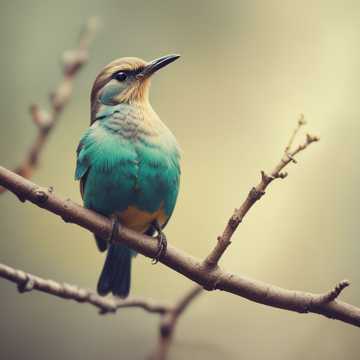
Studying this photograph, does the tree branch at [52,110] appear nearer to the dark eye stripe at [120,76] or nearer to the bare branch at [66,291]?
the dark eye stripe at [120,76]

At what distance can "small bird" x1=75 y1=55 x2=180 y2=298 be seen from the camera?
10.3 ft

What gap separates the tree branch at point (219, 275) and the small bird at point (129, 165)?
0.19m

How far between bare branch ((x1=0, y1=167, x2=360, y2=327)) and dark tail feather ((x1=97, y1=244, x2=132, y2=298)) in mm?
959

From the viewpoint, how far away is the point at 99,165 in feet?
10.4

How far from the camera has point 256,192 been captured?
8.01 ft

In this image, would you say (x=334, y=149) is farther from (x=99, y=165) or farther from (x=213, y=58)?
(x=99, y=165)

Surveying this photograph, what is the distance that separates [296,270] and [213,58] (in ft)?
7.97

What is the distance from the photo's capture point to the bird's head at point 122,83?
362 centimetres

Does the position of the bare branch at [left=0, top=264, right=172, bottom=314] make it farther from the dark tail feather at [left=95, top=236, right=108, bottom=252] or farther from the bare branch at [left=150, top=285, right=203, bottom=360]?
the dark tail feather at [left=95, top=236, right=108, bottom=252]

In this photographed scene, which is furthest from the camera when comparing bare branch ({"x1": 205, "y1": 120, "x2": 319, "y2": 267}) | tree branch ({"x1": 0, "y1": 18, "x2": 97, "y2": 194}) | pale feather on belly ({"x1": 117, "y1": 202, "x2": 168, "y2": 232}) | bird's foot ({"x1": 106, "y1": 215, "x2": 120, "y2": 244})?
pale feather on belly ({"x1": 117, "y1": 202, "x2": 168, "y2": 232})

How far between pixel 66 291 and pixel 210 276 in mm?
679

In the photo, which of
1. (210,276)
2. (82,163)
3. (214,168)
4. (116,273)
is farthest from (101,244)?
(214,168)

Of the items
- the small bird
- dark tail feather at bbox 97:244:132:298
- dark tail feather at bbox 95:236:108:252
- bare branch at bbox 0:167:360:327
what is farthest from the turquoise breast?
dark tail feather at bbox 97:244:132:298

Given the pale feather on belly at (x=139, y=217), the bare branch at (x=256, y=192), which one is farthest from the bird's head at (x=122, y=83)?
the bare branch at (x=256, y=192)
